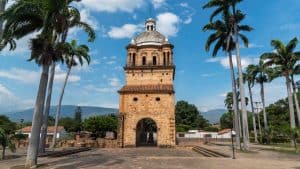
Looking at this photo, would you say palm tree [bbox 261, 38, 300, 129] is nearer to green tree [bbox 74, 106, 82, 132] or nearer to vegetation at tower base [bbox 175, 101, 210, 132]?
vegetation at tower base [bbox 175, 101, 210, 132]

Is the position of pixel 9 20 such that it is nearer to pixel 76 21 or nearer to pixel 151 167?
pixel 76 21

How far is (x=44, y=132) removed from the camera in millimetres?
20062

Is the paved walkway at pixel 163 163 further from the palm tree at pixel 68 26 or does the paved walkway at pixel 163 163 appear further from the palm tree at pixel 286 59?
the palm tree at pixel 286 59

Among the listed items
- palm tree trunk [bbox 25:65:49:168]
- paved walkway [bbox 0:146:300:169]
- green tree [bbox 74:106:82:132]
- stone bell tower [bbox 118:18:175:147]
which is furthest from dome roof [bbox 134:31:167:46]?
green tree [bbox 74:106:82:132]

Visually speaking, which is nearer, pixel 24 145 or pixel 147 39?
pixel 24 145

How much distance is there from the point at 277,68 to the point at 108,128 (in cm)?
2839

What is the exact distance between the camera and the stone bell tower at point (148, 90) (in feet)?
98.4

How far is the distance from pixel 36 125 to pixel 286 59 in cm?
2742

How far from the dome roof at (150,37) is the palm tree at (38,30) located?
22948 millimetres

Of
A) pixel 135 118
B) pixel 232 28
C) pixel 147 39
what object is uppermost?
pixel 147 39

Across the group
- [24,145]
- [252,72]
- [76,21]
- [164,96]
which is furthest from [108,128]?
[76,21]

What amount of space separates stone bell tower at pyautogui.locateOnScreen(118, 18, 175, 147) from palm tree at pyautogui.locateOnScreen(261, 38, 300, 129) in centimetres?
1160

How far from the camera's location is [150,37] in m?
36.8

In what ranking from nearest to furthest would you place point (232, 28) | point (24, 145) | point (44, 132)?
point (44, 132) < point (232, 28) < point (24, 145)
